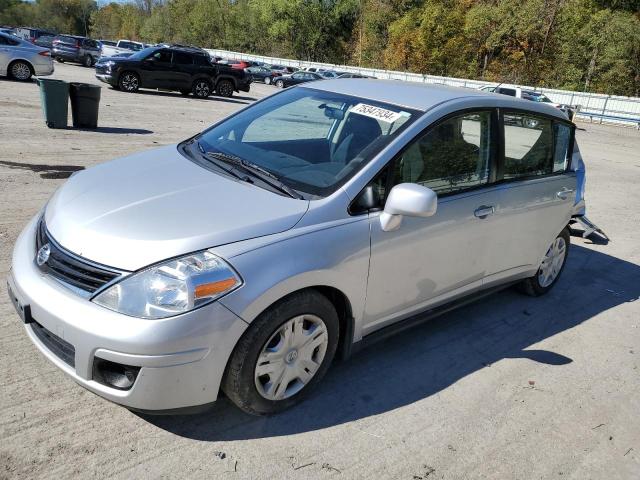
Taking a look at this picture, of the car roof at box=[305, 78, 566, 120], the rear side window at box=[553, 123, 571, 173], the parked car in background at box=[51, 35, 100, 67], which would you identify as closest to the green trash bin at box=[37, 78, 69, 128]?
the car roof at box=[305, 78, 566, 120]

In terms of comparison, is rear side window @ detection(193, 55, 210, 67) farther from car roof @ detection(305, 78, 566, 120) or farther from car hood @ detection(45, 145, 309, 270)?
car hood @ detection(45, 145, 309, 270)

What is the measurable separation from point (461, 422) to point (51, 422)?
7.31 feet

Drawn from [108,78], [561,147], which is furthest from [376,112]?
[108,78]

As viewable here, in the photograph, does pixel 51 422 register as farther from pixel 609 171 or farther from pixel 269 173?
pixel 609 171

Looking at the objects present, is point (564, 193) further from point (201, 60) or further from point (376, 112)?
point (201, 60)

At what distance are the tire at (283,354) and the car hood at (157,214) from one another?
1.43 ft

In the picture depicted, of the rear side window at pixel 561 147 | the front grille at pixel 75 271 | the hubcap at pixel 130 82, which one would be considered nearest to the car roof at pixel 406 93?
the rear side window at pixel 561 147

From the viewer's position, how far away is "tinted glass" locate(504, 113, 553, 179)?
4.12 metres

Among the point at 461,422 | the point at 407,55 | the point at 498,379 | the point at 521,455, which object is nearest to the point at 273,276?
the point at 461,422

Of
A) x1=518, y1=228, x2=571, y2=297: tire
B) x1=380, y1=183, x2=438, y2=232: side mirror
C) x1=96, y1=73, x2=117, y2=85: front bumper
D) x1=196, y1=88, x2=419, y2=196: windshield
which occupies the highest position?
x1=196, y1=88, x2=419, y2=196: windshield

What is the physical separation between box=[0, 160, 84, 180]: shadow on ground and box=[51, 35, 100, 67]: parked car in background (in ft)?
91.8

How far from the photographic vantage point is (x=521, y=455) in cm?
299

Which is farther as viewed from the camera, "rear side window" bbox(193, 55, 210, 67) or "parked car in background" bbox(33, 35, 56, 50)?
"parked car in background" bbox(33, 35, 56, 50)

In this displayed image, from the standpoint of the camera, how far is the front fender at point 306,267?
2570 mm
